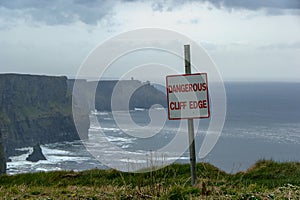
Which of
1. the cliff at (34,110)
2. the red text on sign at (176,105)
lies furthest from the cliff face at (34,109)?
the red text on sign at (176,105)

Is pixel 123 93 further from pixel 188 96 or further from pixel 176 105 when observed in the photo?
pixel 188 96

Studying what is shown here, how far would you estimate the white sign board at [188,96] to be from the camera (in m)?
6.74

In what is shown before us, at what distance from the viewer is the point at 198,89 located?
6.75 metres

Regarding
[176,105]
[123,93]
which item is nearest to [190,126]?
[176,105]

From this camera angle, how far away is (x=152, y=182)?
5617 millimetres

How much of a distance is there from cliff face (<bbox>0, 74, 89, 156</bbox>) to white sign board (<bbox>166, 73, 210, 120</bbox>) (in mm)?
86257

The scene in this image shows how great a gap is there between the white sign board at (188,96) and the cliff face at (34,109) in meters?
86.3

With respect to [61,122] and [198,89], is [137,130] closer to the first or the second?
[198,89]

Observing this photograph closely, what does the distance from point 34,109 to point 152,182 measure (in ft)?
330

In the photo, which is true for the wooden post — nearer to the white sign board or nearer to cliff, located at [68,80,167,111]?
the white sign board

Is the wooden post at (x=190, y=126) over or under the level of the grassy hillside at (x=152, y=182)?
over

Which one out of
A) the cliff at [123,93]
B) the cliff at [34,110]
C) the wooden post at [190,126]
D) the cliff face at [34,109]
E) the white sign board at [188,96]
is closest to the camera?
the white sign board at [188,96]

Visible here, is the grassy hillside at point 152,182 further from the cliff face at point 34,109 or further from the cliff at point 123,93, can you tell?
the cliff face at point 34,109

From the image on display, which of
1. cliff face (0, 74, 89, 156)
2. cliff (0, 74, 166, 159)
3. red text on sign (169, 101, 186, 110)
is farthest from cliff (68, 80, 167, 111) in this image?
cliff face (0, 74, 89, 156)
